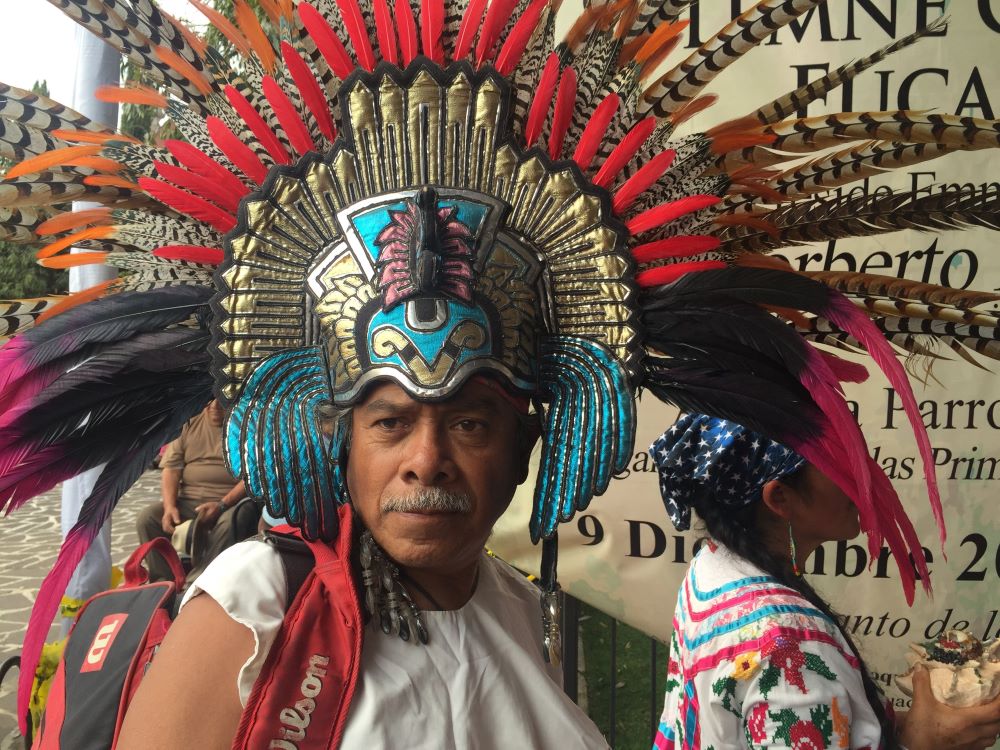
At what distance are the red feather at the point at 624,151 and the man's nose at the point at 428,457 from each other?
55cm

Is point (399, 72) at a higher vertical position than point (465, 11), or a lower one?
lower

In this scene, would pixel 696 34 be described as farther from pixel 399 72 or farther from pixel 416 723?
pixel 416 723

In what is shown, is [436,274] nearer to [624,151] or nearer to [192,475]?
[624,151]

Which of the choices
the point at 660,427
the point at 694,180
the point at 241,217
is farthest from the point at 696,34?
the point at 241,217

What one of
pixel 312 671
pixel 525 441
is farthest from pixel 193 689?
pixel 525 441

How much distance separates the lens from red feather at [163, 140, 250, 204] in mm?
1432

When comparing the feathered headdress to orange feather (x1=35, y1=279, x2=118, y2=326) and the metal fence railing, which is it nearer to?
orange feather (x1=35, y1=279, x2=118, y2=326)

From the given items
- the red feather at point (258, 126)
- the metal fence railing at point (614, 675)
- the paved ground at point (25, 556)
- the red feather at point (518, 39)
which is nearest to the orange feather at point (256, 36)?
the red feather at point (258, 126)

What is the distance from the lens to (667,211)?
1451 millimetres

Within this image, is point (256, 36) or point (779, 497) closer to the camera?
point (256, 36)

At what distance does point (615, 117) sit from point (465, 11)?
0.34 meters

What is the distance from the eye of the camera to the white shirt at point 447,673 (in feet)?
4.09

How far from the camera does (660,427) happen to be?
328cm

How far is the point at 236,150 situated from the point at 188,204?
5.0 inches
